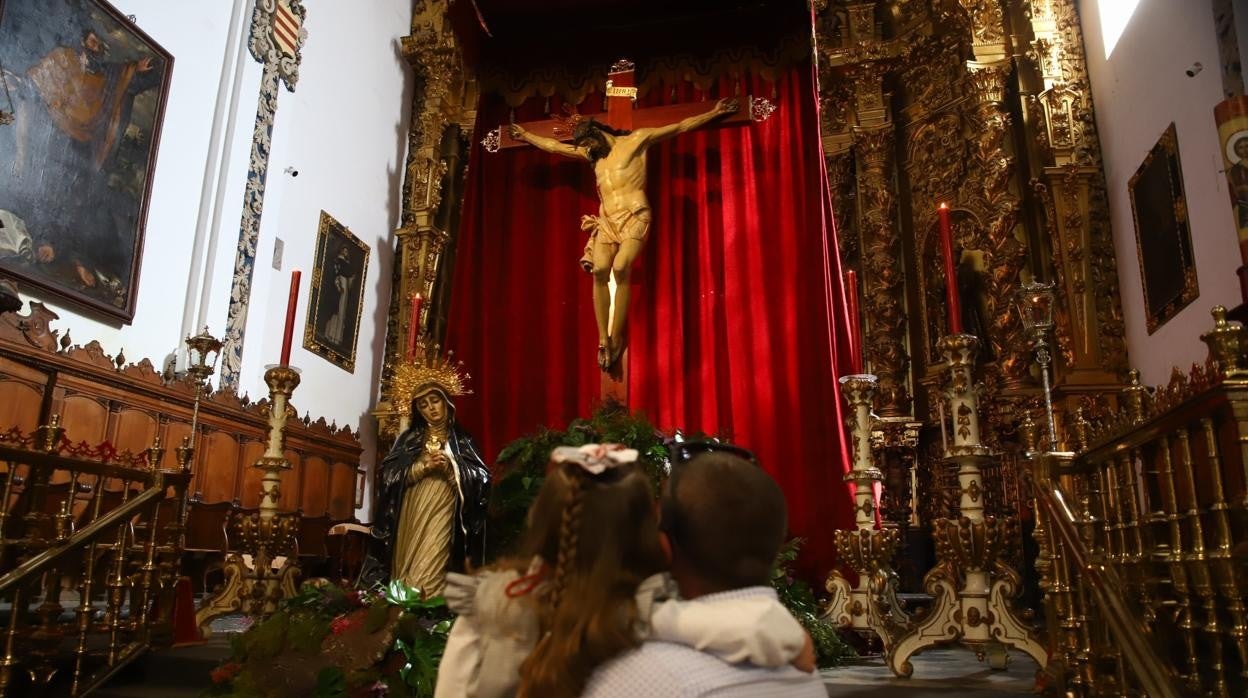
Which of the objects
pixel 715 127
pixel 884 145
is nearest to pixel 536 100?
pixel 715 127

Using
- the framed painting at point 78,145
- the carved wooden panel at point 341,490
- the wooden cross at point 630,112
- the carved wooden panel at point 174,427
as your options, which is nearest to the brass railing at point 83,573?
the carved wooden panel at point 174,427

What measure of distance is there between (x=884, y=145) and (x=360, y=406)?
5.86 m

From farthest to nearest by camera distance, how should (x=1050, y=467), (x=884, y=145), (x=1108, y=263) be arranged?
(x=884, y=145)
(x=1108, y=263)
(x=1050, y=467)

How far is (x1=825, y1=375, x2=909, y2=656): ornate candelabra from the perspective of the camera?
178 inches

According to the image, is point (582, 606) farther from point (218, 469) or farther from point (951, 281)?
point (218, 469)

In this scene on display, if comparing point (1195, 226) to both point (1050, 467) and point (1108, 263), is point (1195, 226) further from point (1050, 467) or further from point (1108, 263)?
point (1050, 467)

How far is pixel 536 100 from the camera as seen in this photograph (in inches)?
394

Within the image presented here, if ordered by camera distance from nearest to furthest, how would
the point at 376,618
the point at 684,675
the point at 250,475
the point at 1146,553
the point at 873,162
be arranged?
the point at 684,675, the point at 1146,553, the point at 376,618, the point at 250,475, the point at 873,162

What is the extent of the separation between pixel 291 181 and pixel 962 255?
6.16 m

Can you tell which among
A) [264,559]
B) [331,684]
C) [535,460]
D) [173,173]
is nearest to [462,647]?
[331,684]

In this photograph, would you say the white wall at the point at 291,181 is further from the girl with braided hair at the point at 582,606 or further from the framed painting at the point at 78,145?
the girl with braided hair at the point at 582,606

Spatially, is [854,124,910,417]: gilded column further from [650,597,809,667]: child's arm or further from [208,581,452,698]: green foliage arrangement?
[650,597,809,667]: child's arm

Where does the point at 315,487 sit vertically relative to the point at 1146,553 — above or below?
above

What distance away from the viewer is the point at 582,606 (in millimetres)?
1458
